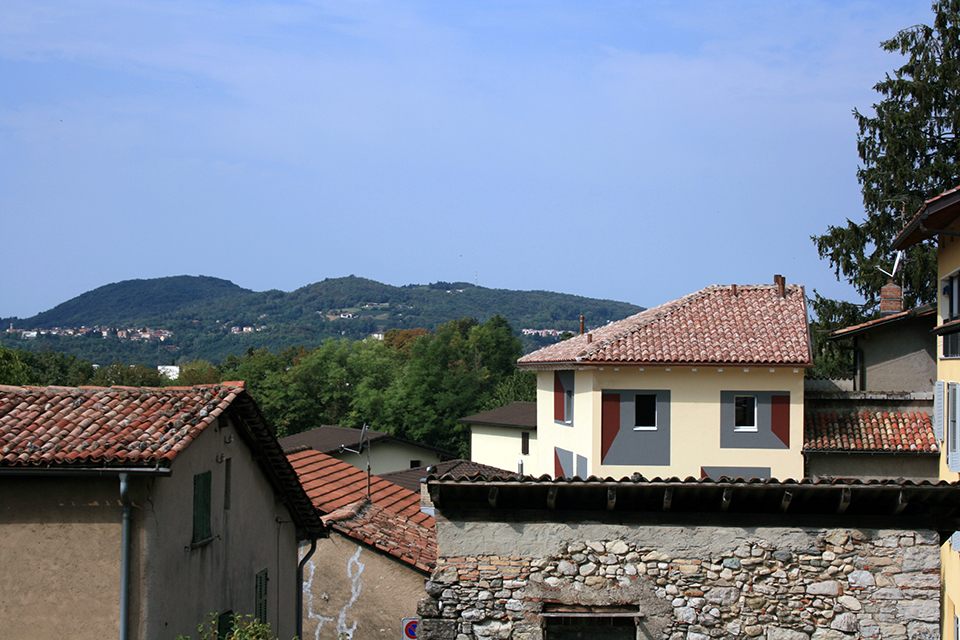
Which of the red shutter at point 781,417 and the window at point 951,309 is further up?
the window at point 951,309

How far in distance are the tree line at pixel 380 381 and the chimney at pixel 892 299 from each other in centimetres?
3901

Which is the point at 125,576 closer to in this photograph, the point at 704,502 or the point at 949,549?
the point at 704,502

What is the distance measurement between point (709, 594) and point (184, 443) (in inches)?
251

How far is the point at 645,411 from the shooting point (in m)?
23.1

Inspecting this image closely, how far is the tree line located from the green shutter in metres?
49.1

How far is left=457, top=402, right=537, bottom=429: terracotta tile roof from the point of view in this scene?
4041 cm

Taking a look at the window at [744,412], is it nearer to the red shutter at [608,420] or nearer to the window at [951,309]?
the red shutter at [608,420]

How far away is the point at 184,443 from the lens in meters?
9.15

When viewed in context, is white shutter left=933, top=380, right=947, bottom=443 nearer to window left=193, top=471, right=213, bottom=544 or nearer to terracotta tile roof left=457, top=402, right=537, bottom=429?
window left=193, top=471, right=213, bottom=544

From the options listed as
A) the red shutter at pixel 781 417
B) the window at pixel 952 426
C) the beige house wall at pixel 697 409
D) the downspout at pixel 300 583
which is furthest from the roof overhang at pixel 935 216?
the downspout at pixel 300 583

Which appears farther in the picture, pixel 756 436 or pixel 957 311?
pixel 756 436

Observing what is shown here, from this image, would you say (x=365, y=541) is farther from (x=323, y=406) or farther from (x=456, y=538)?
(x=323, y=406)

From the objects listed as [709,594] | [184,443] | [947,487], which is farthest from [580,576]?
[184,443]

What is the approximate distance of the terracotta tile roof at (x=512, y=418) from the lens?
40.4 meters
